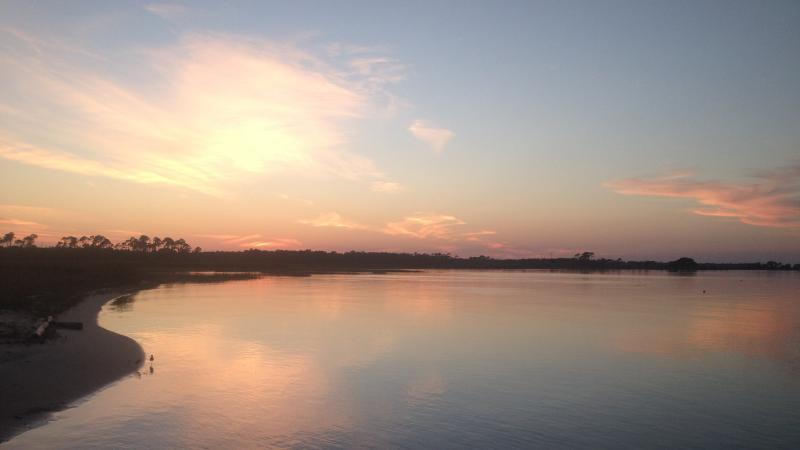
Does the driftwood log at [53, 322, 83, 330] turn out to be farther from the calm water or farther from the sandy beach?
the calm water

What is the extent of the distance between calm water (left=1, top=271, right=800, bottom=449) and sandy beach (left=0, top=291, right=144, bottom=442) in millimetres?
563

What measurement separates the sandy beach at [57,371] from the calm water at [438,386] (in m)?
0.56

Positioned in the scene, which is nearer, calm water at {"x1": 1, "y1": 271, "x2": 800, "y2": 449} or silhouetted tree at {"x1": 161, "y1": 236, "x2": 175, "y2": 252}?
calm water at {"x1": 1, "y1": 271, "x2": 800, "y2": 449}

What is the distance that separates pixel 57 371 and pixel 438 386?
11446mm

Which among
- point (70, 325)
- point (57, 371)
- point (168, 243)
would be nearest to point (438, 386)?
point (57, 371)

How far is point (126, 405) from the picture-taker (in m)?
13.9

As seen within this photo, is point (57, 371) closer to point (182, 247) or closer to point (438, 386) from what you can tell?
point (438, 386)

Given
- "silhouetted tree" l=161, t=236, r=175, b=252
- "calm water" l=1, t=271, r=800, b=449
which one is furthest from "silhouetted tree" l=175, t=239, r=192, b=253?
"calm water" l=1, t=271, r=800, b=449

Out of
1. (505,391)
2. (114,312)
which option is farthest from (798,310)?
(114,312)

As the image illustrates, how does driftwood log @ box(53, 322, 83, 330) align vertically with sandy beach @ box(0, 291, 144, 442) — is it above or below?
above

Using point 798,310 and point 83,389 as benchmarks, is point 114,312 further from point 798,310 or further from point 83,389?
point 798,310

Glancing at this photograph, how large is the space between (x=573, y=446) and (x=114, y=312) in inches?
1224

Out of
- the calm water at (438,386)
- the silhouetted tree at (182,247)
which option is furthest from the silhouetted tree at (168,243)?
the calm water at (438,386)

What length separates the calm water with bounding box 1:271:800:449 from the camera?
12383mm
